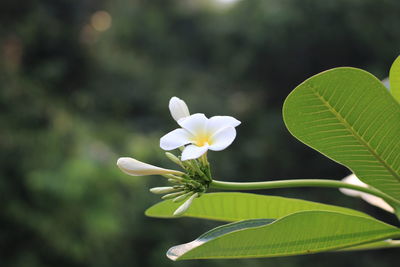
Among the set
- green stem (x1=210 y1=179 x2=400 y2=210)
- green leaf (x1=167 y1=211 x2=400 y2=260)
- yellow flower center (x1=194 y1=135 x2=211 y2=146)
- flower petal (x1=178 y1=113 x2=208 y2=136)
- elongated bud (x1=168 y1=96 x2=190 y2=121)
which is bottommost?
green leaf (x1=167 y1=211 x2=400 y2=260)

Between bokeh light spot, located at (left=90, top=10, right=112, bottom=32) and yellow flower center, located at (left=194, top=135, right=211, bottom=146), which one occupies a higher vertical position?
bokeh light spot, located at (left=90, top=10, right=112, bottom=32)

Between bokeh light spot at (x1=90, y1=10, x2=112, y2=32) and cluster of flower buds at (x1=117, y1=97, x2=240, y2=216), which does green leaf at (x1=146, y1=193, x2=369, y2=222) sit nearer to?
cluster of flower buds at (x1=117, y1=97, x2=240, y2=216)

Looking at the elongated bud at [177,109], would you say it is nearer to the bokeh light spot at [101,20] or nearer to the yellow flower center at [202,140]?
the yellow flower center at [202,140]

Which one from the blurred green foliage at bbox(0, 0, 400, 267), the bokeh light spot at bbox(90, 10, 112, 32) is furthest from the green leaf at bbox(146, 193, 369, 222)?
the bokeh light spot at bbox(90, 10, 112, 32)

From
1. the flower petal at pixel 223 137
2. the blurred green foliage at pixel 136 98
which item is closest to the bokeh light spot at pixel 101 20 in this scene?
the blurred green foliage at pixel 136 98

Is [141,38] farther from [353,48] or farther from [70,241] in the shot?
[70,241]

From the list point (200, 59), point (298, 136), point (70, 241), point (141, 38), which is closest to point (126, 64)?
point (141, 38)
